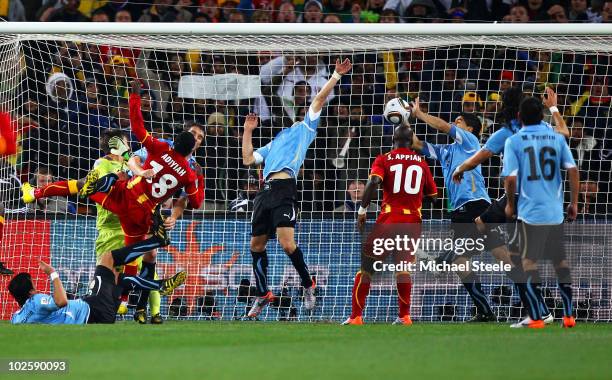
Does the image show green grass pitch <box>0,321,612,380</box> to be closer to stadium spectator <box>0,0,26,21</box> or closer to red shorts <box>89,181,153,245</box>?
red shorts <box>89,181,153,245</box>

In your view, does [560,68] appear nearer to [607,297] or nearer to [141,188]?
[607,297]

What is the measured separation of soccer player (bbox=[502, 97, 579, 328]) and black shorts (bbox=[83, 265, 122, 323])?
4.34 m

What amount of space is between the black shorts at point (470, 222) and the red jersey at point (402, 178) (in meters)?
0.90

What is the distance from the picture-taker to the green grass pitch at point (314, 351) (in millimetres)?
7547

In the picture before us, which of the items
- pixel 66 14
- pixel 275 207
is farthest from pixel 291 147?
→ pixel 66 14

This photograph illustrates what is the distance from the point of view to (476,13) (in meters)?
18.9

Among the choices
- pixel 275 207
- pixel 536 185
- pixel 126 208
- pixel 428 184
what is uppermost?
A: pixel 536 185

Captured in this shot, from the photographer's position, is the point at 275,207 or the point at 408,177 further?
the point at 275,207

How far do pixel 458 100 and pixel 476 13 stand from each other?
11.8ft

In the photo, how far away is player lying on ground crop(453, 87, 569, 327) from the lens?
466 inches

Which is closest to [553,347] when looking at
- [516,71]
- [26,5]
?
[516,71]

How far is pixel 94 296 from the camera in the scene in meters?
12.5

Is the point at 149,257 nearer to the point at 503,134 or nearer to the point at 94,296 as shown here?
the point at 94,296

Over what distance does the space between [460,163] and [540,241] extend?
2634mm
